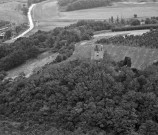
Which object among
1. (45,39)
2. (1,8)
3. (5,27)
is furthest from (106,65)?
(1,8)

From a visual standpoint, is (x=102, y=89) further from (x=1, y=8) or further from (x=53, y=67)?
(x=1, y=8)

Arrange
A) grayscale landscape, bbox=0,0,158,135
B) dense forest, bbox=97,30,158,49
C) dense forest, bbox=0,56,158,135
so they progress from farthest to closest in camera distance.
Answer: dense forest, bbox=97,30,158,49
grayscale landscape, bbox=0,0,158,135
dense forest, bbox=0,56,158,135

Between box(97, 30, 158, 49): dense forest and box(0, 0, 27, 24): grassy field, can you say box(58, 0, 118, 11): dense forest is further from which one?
box(97, 30, 158, 49): dense forest

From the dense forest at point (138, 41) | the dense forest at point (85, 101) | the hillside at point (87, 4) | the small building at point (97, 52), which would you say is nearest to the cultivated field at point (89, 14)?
the hillside at point (87, 4)

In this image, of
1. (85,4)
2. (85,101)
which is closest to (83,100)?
(85,101)

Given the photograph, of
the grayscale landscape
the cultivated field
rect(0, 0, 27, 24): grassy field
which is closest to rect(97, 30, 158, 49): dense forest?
the grayscale landscape
